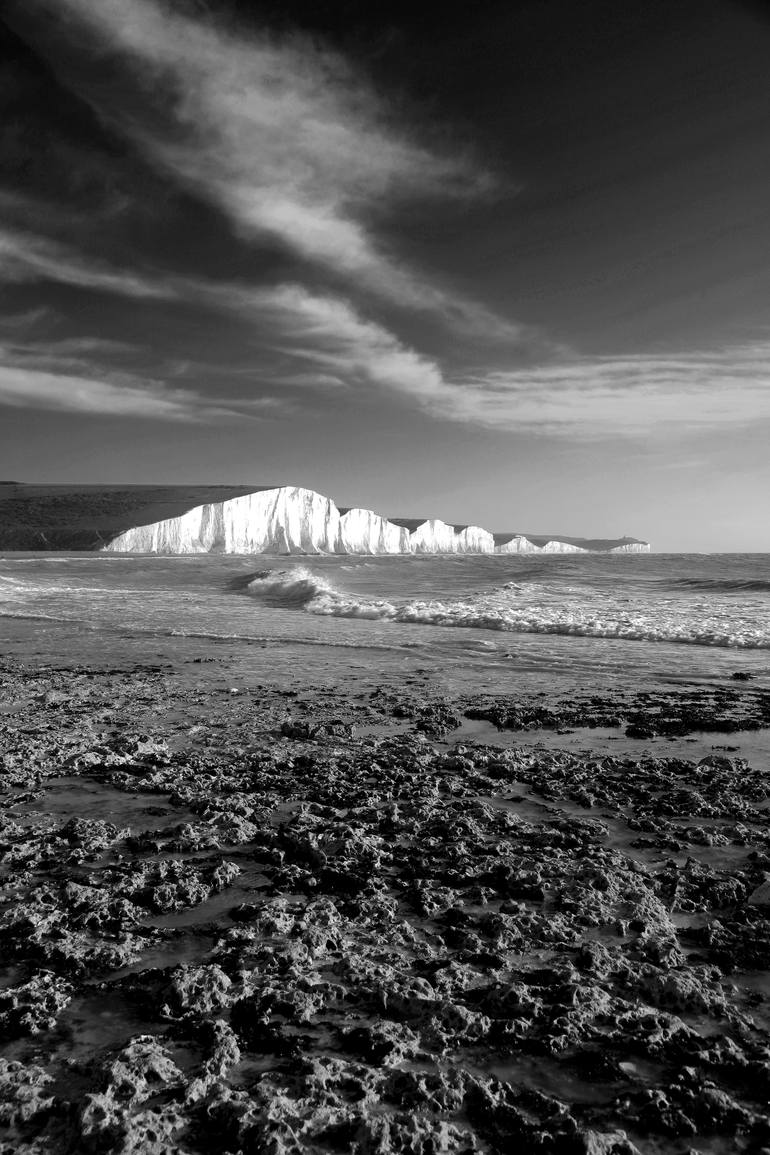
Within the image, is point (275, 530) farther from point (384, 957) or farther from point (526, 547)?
point (384, 957)

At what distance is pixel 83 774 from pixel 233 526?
274 feet

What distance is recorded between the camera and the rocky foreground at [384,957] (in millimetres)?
1495

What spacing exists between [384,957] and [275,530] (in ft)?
297

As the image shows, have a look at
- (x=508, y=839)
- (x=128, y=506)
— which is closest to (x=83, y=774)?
(x=508, y=839)

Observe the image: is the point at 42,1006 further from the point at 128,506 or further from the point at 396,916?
the point at 128,506

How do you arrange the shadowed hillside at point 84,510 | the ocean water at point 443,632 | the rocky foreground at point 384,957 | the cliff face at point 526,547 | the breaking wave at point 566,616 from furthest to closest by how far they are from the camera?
1. the cliff face at point 526,547
2. the shadowed hillside at point 84,510
3. the breaking wave at point 566,616
4. the ocean water at point 443,632
5. the rocky foreground at point 384,957

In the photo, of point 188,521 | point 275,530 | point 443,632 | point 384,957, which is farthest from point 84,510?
point 384,957

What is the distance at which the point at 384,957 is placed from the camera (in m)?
2.12

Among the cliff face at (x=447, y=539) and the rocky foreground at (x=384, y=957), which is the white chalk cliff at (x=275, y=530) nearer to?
the cliff face at (x=447, y=539)

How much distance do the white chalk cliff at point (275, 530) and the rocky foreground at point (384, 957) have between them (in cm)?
7812

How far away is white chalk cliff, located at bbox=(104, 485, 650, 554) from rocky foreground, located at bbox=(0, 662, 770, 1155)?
78123 mm

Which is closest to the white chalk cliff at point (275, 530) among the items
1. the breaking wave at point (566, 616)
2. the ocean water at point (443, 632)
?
the ocean water at point (443, 632)

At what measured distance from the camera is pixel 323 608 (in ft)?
51.2

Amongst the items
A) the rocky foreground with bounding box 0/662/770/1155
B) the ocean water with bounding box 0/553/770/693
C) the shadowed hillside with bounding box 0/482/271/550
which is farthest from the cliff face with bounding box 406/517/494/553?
the rocky foreground with bounding box 0/662/770/1155
